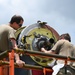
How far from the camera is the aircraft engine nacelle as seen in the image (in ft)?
22.3

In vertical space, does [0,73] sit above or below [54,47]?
A: below

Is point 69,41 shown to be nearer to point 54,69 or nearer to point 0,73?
point 54,69

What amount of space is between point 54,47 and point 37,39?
46cm

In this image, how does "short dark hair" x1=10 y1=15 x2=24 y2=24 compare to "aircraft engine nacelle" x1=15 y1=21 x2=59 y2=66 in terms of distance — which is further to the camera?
"short dark hair" x1=10 y1=15 x2=24 y2=24

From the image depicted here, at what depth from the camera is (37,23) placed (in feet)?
23.9

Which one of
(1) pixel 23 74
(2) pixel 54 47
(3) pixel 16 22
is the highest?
(3) pixel 16 22

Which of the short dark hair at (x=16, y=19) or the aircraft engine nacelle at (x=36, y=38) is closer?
the aircraft engine nacelle at (x=36, y=38)

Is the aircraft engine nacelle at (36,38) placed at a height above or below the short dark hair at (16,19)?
below

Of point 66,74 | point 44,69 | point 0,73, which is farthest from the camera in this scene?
point 44,69

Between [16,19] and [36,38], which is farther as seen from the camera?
[16,19]

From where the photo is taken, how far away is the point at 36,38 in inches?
271

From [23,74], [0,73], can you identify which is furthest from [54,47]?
[0,73]

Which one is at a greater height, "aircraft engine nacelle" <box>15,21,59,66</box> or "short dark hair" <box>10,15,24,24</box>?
"short dark hair" <box>10,15,24,24</box>

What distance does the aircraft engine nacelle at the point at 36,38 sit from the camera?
6.79 metres
